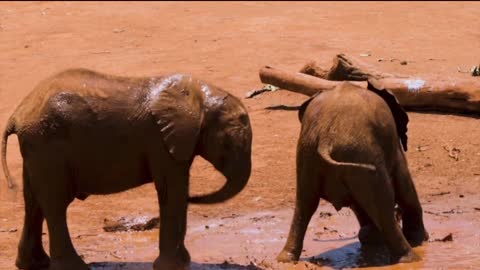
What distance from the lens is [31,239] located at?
26.9 feet

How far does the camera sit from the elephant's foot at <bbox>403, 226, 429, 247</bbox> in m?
8.96

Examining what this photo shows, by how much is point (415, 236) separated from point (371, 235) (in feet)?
1.27

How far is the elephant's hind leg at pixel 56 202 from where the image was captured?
7672mm

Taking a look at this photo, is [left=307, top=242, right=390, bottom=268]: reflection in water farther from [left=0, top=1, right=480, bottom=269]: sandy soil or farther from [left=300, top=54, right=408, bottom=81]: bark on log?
[left=300, top=54, right=408, bottom=81]: bark on log

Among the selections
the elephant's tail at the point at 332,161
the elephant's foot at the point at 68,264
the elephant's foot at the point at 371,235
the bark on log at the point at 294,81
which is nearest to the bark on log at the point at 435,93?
the bark on log at the point at 294,81

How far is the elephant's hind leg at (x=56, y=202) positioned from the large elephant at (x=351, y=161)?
5.20 feet

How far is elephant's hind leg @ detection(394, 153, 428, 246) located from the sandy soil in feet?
0.54

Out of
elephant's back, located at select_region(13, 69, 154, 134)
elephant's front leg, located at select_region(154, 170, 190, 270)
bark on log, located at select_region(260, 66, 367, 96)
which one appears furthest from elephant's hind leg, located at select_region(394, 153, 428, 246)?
bark on log, located at select_region(260, 66, 367, 96)

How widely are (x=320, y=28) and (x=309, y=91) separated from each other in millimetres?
6107

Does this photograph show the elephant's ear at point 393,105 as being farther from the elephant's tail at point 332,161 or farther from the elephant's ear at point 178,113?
the elephant's ear at point 178,113

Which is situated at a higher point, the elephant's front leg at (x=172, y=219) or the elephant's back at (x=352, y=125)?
the elephant's back at (x=352, y=125)

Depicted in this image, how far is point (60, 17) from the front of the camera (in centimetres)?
2080

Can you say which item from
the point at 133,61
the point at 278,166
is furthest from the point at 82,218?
the point at 133,61

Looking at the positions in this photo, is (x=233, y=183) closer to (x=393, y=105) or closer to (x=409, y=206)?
(x=393, y=105)
